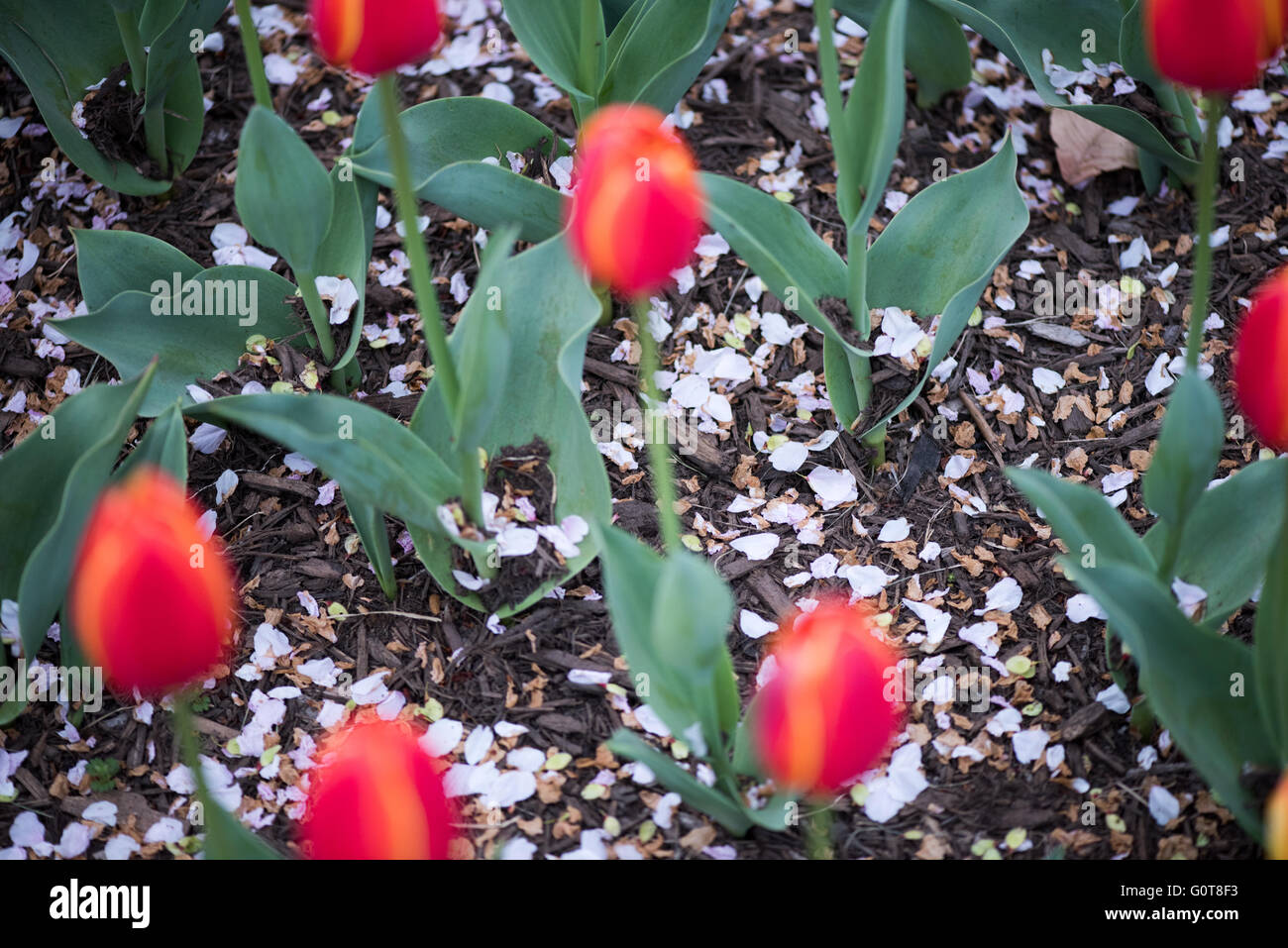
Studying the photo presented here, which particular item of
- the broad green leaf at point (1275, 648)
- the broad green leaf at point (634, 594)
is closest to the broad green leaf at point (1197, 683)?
the broad green leaf at point (1275, 648)

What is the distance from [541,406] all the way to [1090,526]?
873 mm

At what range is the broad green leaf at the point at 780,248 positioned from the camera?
77.0 inches

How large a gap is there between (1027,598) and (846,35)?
5.05 feet

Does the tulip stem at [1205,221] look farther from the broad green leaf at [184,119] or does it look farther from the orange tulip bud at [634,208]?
the broad green leaf at [184,119]

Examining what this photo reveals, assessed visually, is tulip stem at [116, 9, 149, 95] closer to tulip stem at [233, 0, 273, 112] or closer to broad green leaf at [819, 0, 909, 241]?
tulip stem at [233, 0, 273, 112]

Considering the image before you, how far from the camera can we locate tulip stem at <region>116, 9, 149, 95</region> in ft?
7.70

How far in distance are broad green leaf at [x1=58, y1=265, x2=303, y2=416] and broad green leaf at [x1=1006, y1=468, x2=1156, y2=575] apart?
1.39 m

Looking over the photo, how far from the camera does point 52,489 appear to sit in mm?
1839

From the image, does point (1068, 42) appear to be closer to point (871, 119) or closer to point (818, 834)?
point (871, 119)

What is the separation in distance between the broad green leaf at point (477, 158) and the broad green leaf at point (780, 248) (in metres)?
0.36

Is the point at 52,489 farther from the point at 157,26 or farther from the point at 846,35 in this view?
the point at 846,35

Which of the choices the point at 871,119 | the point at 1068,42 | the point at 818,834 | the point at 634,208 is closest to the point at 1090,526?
the point at 818,834

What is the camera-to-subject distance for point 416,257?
170 cm

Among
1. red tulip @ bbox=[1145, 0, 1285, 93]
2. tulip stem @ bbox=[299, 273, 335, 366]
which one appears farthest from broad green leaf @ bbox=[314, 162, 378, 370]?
red tulip @ bbox=[1145, 0, 1285, 93]
